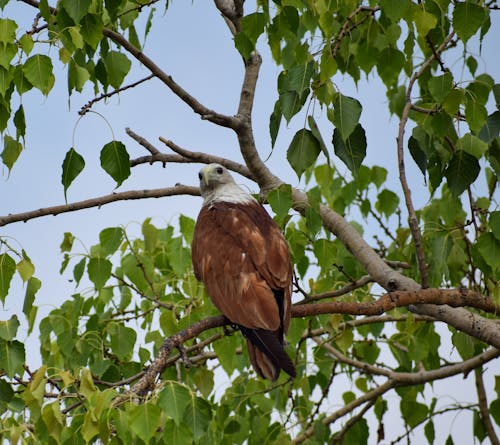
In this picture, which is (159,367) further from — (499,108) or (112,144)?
(499,108)

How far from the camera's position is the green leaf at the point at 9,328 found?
4070mm

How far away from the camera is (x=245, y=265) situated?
4461 mm

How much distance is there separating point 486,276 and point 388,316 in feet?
4.06

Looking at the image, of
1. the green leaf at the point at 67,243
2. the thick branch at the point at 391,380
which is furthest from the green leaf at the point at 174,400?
the thick branch at the point at 391,380

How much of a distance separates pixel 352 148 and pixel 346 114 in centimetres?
27

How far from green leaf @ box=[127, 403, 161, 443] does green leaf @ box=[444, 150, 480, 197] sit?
2.04 m

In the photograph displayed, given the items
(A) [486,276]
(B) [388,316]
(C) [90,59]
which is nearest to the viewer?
(A) [486,276]

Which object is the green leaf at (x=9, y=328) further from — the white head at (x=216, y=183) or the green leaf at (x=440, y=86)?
the green leaf at (x=440, y=86)

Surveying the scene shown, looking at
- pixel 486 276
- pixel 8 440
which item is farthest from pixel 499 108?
pixel 8 440

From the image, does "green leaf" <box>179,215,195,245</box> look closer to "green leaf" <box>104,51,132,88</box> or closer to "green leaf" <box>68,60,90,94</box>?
"green leaf" <box>104,51,132,88</box>

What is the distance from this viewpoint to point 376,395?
6.00 meters

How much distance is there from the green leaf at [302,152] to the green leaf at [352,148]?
99mm

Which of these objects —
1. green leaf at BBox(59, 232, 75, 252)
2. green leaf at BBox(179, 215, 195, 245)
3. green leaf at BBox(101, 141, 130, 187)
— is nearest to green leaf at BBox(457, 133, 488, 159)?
green leaf at BBox(101, 141, 130, 187)

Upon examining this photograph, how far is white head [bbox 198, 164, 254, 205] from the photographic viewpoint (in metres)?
5.74
